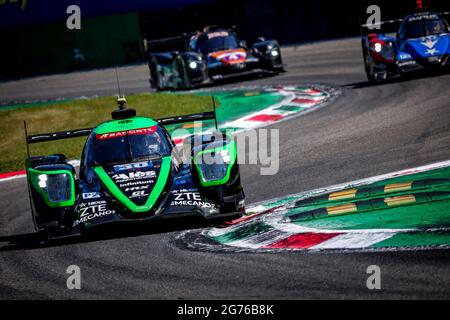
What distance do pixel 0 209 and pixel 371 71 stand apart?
976 centimetres

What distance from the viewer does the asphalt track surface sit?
19.9 feet

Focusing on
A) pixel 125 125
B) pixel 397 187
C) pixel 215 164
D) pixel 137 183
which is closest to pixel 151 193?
pixel 137 183

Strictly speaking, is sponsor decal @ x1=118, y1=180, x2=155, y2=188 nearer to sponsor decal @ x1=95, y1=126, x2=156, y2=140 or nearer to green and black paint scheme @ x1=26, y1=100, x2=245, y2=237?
green and black paint scheme @ x1=26, y1=100, x2=245, y2=237

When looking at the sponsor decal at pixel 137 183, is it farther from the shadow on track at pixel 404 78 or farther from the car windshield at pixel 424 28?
the car windshield at pixel 424 28

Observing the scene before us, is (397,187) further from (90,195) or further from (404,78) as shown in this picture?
(404,78)

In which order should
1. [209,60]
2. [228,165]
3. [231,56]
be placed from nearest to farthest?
[228,165], [231,56], [209,60]

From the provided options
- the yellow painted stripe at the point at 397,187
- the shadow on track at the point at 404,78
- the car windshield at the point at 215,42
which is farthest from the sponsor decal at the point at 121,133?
the car windshield at the point at 215,42

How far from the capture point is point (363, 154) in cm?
1145

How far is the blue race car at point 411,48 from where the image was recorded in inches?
680

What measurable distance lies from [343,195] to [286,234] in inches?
59.3

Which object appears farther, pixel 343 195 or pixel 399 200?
pixel 343 195

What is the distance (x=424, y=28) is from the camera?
17.9m

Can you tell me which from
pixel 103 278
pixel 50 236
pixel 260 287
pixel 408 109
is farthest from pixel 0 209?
pixel 408 109

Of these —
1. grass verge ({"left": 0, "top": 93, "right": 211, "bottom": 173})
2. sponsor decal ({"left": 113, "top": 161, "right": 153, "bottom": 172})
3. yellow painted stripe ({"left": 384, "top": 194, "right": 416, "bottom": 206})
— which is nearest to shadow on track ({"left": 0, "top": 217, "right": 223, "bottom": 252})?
sponsor decal ({"left": 113, "top": 161, "right": 153, "bottom": 172})
